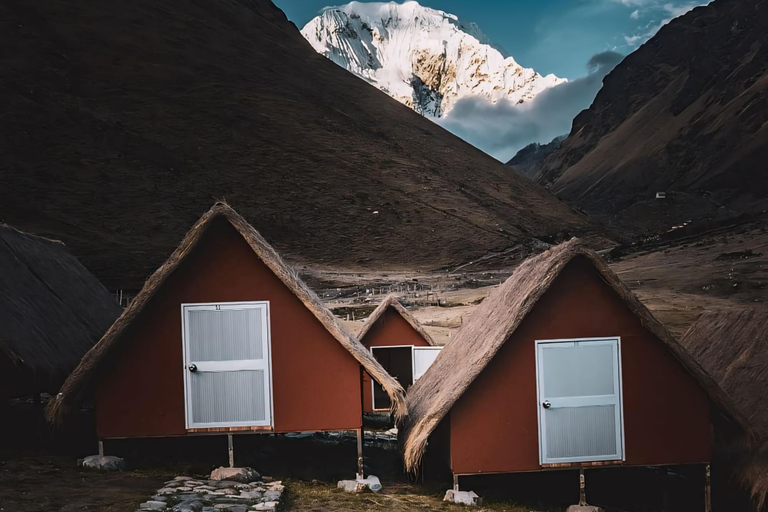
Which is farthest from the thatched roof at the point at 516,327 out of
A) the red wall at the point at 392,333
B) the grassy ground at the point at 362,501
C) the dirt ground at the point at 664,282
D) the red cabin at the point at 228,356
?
the dirt ground at the point at 664,282

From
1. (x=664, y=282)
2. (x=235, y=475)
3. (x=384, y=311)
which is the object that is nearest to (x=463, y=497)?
(x=235, y=475)

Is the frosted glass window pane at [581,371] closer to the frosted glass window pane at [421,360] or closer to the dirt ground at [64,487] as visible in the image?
the dirt ground at [64,487]

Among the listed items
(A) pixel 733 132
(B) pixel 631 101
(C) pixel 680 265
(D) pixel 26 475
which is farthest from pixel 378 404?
(B) pixel 631 101

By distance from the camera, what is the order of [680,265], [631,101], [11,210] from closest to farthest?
[680,265] < [11,210] < [631,101]

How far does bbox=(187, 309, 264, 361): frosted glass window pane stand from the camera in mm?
11883

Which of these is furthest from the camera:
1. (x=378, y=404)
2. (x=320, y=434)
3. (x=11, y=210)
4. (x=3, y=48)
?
(x=3, y=48)

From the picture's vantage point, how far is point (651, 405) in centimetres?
1147

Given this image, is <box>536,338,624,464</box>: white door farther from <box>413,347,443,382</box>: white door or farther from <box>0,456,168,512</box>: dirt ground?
<box>413,347,443,382</box>: white door

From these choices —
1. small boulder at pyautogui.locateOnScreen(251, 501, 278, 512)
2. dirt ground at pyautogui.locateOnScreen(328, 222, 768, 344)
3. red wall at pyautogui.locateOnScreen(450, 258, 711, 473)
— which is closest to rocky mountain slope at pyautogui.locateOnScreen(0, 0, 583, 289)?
dirt ground at pyautogui.locateOnScreen(328, 222, 768, 344)

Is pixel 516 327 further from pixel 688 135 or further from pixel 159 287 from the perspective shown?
pixel 688 135

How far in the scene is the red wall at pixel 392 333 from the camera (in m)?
19.2

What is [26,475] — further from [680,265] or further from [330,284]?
[330,284]

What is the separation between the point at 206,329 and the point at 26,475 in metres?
3.22

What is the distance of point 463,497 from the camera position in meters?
11.3
